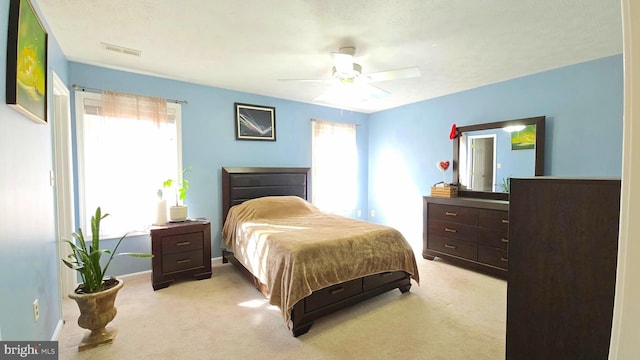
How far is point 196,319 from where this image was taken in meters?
2.39

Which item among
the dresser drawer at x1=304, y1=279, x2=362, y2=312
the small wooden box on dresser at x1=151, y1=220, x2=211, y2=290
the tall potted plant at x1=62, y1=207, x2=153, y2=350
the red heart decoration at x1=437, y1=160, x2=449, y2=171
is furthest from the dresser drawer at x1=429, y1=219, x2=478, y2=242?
the tall potted plant at x1=62, y1=207, x2=153, y2=350

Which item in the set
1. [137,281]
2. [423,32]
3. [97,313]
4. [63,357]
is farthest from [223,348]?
[423,32]

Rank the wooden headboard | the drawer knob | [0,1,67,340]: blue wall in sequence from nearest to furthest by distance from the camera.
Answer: [0,1,67,340]: blue wall
the drawer knob
the wooden headboard

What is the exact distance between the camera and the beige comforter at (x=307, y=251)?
7.16 feet

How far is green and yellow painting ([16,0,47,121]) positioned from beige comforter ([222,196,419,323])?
1838mm

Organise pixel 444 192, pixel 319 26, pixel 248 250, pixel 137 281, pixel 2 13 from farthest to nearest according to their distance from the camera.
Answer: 1. pixel 444 192
2. pixel 137 281
3. pixel 248 250
4. pixel 319 26
5. pixel 2 13

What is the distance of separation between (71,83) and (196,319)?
2799 millimetres

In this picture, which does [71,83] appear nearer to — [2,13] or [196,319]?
[2,13]

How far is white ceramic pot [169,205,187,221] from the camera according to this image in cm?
328

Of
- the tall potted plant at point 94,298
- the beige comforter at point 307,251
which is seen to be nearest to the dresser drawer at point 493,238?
the beige comforter at point 307,251

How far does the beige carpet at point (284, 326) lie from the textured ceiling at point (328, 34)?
2.46 m

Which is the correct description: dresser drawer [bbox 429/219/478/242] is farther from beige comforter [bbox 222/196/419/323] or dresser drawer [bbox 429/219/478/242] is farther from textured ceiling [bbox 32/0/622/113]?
textured ceiling [bbox 32/0/622/113]

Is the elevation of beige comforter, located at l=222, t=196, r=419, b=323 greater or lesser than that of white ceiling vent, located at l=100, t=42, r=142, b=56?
lesser

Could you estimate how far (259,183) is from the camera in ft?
13.3
